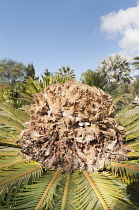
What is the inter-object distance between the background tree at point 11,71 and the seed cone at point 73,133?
3237 cm

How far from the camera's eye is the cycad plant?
118 cm

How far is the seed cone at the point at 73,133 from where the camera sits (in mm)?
1651

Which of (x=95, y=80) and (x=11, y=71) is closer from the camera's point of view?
(x=95, y=80)

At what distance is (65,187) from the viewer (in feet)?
4.52

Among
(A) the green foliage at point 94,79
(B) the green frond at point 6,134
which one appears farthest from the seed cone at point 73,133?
(A) the green foliage at point 94,79

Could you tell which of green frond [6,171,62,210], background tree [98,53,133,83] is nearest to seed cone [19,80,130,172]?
green frond [6,171,62,210]

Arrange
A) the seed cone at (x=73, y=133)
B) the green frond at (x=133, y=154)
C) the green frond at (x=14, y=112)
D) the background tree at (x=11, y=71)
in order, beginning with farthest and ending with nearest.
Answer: the background tree at (x=11, y=71), the green frond at (x=14, y=112), the green frond at (x=133, y=154), the seed cone at (x=73, y=133)

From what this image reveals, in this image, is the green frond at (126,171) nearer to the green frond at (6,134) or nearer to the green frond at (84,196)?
the green frond at (84,196)

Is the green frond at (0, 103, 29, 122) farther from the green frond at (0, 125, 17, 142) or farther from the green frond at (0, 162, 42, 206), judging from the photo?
the green frond at (0, 162, 42, 206)

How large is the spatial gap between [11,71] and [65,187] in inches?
1332

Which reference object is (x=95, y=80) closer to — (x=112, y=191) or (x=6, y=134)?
(x=6, y=134)

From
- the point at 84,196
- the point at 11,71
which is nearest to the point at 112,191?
the point at 84,196

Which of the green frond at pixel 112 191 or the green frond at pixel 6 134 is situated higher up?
the green frond at pixel 6 134

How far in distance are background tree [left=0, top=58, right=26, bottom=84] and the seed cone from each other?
106 feet
